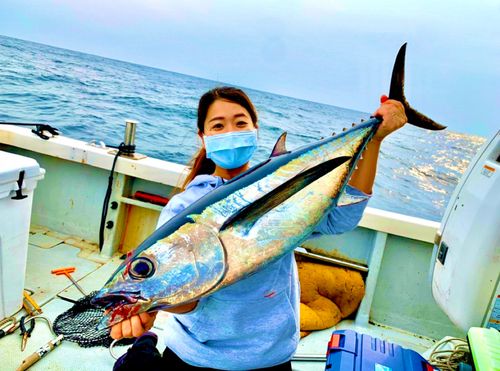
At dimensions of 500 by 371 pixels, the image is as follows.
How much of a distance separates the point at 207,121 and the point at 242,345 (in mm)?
1051

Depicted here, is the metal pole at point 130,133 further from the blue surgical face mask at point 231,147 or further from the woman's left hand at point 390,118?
the woman's left hand at point 390,118

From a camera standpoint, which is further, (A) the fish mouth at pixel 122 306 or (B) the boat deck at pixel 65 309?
(B) the boat deck at pixel 65 309

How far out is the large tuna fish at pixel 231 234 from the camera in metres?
0.97

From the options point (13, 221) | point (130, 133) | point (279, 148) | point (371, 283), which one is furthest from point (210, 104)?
point (371, 283)

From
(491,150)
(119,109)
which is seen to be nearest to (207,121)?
(491,150)

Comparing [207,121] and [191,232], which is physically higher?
[207,121]

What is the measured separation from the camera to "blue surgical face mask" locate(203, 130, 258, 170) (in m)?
1.59

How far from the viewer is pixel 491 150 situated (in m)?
2.11

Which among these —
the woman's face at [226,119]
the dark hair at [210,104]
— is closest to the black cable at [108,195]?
the dark hair at [210,104]

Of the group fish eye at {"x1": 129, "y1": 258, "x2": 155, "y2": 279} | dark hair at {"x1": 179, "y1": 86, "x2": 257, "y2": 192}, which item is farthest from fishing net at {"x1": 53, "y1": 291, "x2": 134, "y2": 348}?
fish eye at {"x1": 129, "y1": 258, "x2": 155, "y2": 279}

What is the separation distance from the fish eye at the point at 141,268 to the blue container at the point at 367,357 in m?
1.20

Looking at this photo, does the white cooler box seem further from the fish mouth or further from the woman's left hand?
the woman's left hand

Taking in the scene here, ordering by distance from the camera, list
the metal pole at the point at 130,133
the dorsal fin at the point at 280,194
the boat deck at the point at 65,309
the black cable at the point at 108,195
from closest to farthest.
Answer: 1. the dorsal fin at the point at 280,194
2. the boat deck at the point at 65,309
3. the black cable at the point at 108,195
4. the metal pole at the point at 130,133

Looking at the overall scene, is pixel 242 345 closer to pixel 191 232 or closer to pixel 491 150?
pixel 191 232
